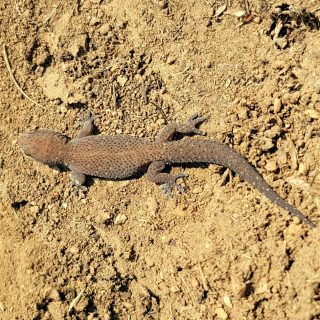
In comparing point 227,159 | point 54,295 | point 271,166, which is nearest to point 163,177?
point 227,159

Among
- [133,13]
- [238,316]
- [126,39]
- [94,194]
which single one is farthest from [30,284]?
[133,13]

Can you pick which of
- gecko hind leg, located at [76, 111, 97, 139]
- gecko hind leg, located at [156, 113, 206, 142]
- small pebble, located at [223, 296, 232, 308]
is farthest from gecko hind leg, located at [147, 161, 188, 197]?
small pebble, located at [223, 296, 232, 308]

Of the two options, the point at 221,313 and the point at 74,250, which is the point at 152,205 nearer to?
the point at 74,250

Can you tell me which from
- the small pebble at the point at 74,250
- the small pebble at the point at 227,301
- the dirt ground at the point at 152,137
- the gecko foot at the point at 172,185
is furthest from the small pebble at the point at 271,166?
the small pebble at the point at 74,250

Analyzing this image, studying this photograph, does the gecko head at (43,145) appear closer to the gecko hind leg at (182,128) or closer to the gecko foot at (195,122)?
the gecko hind leg at (182,128)

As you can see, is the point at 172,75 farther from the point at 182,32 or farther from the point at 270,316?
the point at 270,316

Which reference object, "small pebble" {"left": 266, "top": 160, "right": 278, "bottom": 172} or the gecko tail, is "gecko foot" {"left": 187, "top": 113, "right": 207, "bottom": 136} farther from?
"small pebble" {"left": 266, "top": 160, "right": 278, "bottom": 172}
